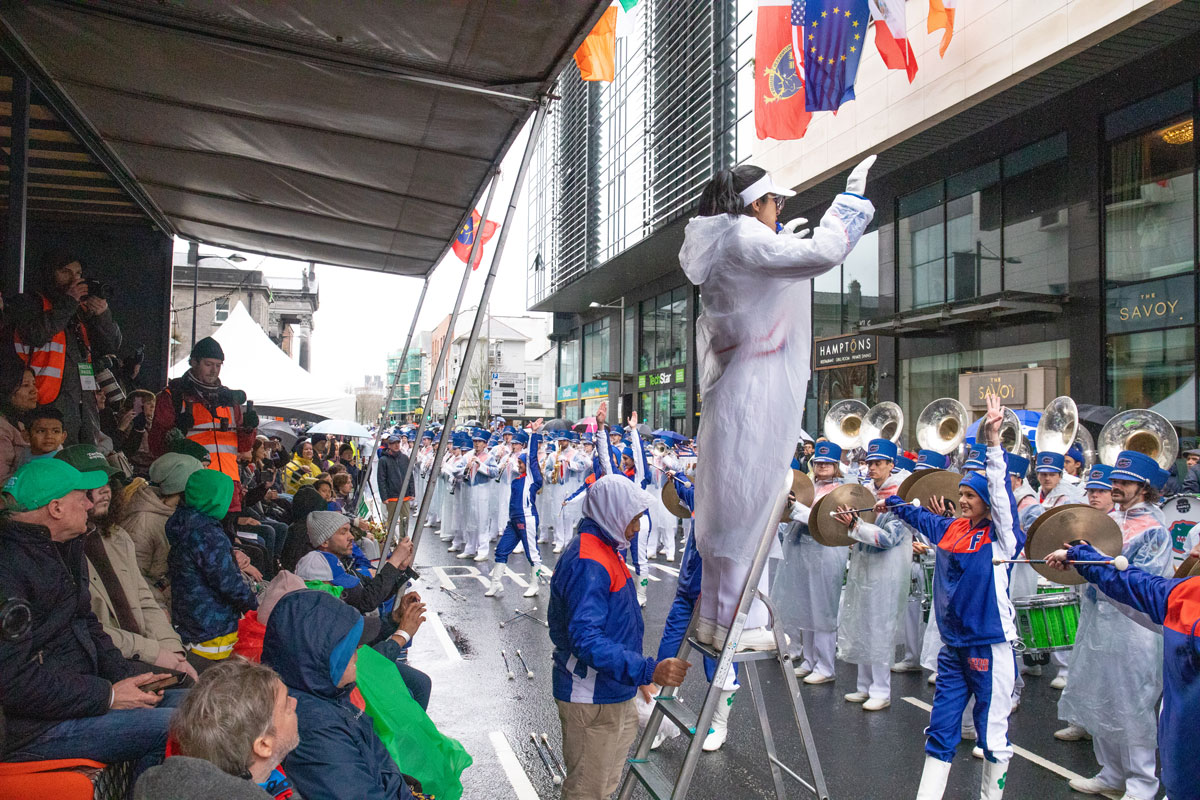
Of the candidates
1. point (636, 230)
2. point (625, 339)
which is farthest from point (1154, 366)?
point (625, 339)

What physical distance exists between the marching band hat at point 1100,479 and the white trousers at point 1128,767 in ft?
5.12

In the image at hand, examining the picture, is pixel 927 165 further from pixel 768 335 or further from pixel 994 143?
pixel 768 335

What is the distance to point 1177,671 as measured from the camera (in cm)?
305

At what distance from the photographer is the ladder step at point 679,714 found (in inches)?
108

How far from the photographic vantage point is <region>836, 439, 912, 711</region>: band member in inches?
261

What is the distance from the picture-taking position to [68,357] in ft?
16.8

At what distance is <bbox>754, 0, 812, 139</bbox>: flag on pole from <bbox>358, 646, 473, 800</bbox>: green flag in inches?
602

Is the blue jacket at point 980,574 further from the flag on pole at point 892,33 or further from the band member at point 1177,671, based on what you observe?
the flag on pole at point 892,33

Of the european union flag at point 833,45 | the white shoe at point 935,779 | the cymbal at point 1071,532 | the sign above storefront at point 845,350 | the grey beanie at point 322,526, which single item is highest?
the european union flag at point 833,45

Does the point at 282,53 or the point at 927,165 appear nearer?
the point at 282,53

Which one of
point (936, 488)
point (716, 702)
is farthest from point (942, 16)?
point (716, 702)

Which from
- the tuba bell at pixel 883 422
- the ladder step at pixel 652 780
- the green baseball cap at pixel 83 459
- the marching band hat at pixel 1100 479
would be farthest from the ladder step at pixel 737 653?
the tuba bell at pixel 883 422

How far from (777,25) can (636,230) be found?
1654 cm

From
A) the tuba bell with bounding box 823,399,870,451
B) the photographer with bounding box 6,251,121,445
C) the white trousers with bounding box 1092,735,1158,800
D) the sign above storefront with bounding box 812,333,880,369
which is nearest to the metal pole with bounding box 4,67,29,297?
the photographer with bounding box 6,251,121,445
